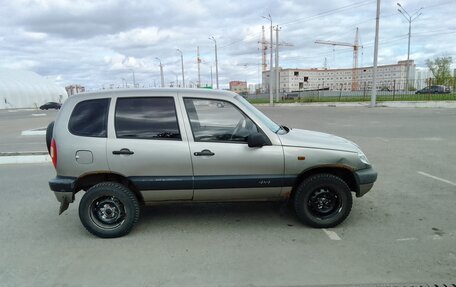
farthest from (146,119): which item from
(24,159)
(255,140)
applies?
(24,159)

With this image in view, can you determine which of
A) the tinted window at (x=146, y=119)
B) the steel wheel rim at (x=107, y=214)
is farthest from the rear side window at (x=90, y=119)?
the steel wheel rim at (x=107, y=214)

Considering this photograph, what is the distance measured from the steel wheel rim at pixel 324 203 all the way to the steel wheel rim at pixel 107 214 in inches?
89.6

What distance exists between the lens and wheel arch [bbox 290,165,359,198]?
4.16 m

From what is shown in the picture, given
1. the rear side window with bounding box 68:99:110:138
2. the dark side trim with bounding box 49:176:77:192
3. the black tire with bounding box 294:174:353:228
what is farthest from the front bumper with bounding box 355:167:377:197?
the dark side trim with bounding box 49:176:77:192

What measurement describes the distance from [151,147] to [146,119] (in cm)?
36

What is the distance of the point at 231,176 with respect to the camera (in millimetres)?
4051

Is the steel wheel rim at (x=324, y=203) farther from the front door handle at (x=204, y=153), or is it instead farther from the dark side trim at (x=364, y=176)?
the front door handle at (x=204, y=153)

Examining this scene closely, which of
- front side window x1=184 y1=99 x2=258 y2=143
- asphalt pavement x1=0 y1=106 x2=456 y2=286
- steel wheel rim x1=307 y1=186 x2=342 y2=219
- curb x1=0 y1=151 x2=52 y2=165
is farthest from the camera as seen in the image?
curb x1=0 y1=151 x2=52 y2=165

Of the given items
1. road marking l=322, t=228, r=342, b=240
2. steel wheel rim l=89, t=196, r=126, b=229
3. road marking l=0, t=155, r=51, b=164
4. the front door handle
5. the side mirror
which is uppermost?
the side mirror

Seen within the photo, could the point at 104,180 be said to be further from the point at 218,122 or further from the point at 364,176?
the point at 364,176

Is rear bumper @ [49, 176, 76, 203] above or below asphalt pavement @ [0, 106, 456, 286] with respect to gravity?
above

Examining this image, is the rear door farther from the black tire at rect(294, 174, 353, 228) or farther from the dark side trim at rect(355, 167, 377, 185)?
the dark side trim at rect(355, 167, 377, 185)

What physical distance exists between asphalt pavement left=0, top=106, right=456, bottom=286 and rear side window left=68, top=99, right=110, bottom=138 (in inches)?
50.2

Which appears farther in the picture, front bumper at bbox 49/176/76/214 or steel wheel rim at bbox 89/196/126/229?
steel wheel rim at bbox 89/196/126/229
